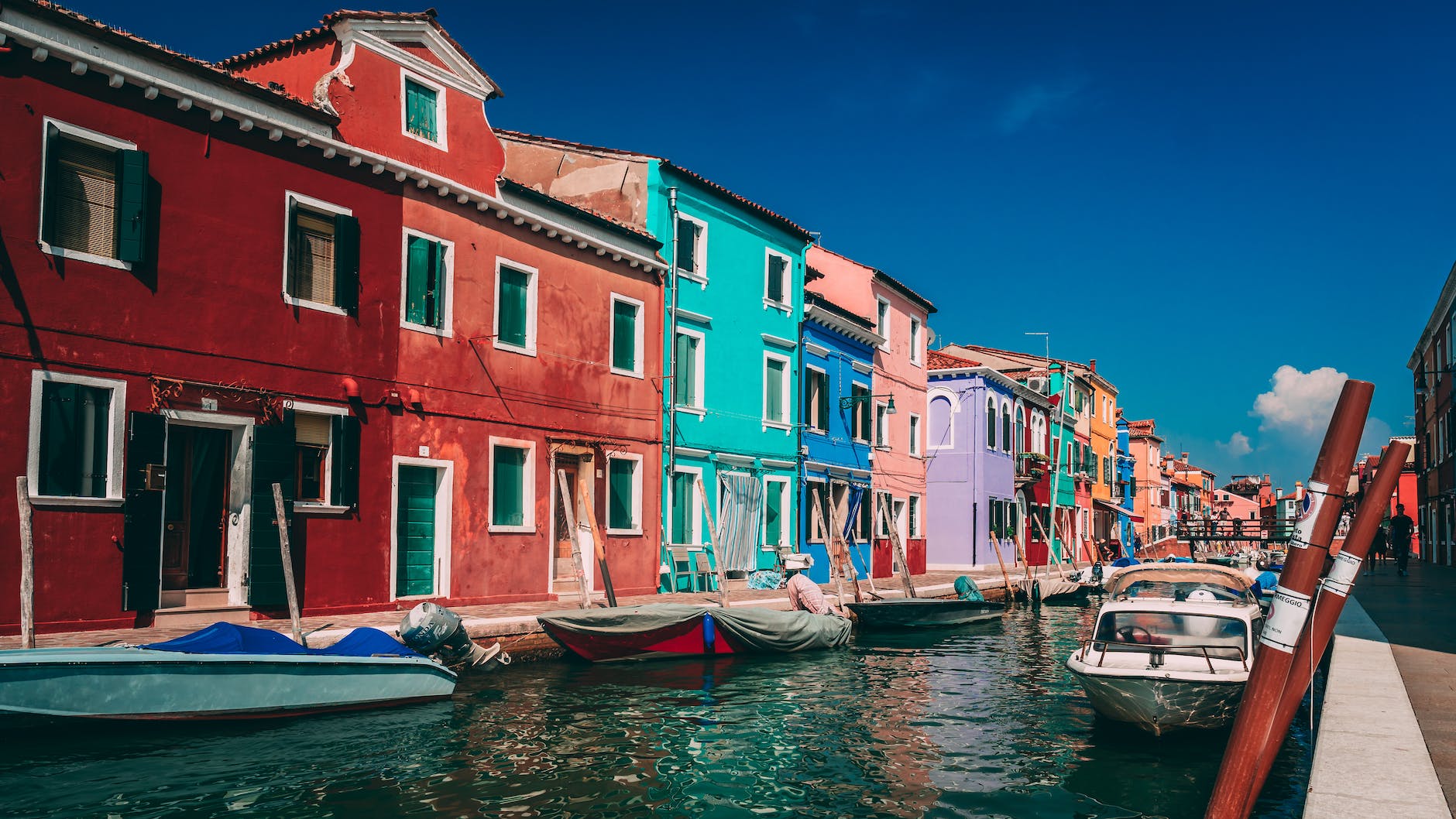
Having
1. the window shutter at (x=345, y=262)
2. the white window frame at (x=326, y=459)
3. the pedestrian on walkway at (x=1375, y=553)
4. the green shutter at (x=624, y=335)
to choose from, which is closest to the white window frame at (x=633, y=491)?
the green shutter at (x=624, y=335)

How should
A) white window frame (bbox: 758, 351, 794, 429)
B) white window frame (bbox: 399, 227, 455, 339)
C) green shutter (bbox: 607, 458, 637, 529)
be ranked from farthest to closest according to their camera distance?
white window frame (bbox: 758, 351, 794, 429) < green shutter (bbox: 607, 458, 637, 529) < white window frame (bbox: 399, 227, 455, 339)

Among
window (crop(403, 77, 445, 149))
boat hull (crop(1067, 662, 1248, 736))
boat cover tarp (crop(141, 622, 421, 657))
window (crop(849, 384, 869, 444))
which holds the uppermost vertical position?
window (crop(403, 77, 445, 149))

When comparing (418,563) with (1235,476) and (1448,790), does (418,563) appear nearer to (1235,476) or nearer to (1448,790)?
(1448,790)

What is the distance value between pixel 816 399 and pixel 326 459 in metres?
15.5

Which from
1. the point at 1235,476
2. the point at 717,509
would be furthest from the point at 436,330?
the point at 1235,476

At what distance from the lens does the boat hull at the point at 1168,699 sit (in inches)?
407

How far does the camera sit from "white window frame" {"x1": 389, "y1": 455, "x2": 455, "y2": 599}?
53.7ft

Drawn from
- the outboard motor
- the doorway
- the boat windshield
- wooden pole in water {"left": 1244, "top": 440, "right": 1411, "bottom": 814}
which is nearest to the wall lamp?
the outboard motor

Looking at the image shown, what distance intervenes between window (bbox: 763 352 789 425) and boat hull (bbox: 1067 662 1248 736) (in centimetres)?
1625

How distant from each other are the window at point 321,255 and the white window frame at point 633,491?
647cm

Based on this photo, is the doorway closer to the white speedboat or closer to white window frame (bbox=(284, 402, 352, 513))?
white window frame (bbox=(284, 402, 352, 513))

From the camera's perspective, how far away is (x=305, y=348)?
15.3 metres

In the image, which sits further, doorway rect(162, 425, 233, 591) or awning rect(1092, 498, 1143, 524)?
awning rect(1092, 498, 1143, 524)

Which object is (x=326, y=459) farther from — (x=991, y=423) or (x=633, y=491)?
(x=991, y=423)
